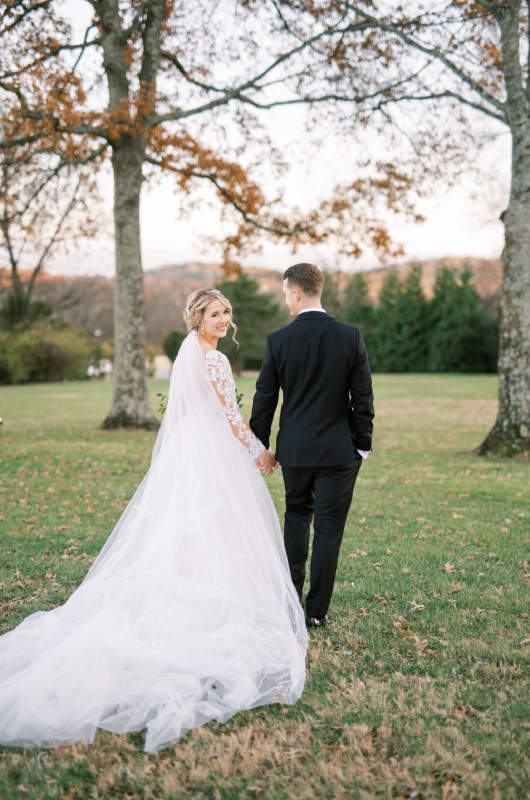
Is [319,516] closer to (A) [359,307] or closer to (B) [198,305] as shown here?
(B) [198,305]

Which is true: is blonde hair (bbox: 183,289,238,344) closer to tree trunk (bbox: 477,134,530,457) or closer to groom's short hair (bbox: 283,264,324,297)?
groom's short hair (bbox: 283,264,324,297)

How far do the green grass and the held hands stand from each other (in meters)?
1.15

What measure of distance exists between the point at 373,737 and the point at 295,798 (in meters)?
0.62

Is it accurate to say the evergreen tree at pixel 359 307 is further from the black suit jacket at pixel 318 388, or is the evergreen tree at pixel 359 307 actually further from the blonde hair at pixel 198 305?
the black suit jacket at pixel 318 388

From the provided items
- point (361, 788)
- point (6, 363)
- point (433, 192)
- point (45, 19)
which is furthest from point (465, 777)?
point (6, 363)

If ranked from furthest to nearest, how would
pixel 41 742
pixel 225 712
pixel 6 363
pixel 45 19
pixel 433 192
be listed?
pixel 6 363
pixel 433 192
pixel 45 19
pixel 225 712
pixel 41 742

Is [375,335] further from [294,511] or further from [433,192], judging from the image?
[294,511]

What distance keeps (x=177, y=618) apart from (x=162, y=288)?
70.5m

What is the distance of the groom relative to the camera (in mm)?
4227

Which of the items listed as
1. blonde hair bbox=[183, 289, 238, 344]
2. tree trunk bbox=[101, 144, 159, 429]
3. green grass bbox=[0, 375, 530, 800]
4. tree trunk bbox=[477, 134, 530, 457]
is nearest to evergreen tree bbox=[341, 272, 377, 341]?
tree trunk bbox=[101, 144, 159, 429]

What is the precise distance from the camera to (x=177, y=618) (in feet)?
12.6

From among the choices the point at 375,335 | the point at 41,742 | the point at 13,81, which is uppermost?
the point at 13,81

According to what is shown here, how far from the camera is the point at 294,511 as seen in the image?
4613 mm

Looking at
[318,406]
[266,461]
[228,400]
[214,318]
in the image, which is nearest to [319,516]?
[266,461]
